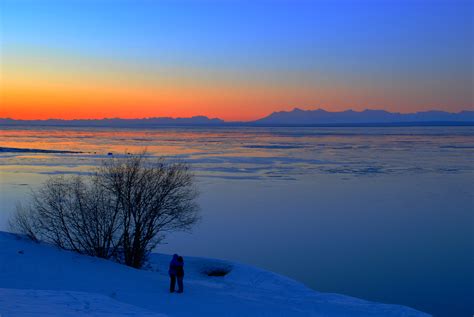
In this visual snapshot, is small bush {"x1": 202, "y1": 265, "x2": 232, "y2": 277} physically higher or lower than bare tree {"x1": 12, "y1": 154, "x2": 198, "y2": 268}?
lower

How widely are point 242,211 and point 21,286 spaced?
15663 mm

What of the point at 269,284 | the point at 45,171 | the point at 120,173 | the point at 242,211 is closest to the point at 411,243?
the point at 269,284

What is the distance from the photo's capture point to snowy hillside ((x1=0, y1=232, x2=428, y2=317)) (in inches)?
454

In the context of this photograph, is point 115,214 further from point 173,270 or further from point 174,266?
point 174,266

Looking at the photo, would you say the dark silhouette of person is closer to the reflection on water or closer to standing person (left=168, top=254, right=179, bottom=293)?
standing person (left=168, top=254, right=179, bottom=293)

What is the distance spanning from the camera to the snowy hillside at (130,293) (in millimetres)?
11523

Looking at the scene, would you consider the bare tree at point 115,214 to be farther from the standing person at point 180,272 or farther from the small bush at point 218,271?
the standing person at point 180,272

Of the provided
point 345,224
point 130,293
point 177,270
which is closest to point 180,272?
point 177,270

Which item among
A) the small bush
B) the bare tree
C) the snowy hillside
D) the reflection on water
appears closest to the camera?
the snowy hillside

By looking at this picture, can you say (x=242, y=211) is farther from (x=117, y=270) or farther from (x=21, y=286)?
(x=21, y=286)

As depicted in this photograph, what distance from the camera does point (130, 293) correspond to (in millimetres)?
13742

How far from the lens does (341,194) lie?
33.2 metres

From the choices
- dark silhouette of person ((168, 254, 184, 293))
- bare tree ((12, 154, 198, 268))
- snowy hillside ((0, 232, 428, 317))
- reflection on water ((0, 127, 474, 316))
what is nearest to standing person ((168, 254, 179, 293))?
dark silhouette of person ((168, 254, 184, 293))

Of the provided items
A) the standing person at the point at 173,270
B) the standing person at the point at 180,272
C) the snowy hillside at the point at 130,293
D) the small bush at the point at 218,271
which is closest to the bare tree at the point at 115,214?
the snowy hillside at the point at 130,293
